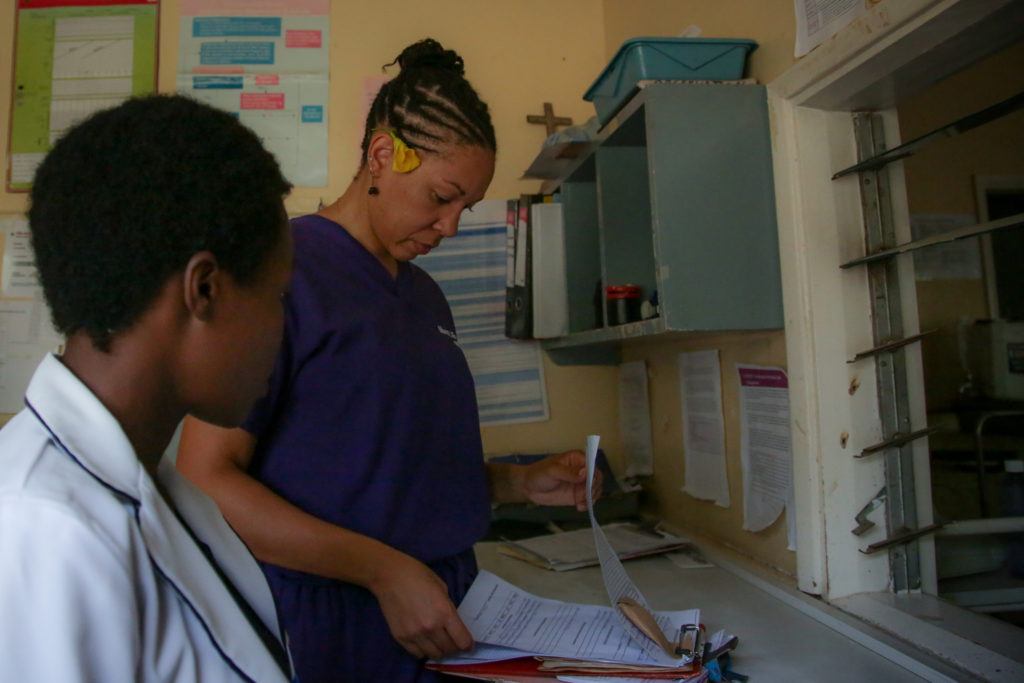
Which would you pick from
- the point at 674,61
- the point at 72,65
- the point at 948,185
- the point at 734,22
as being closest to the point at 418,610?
the point at 674,61

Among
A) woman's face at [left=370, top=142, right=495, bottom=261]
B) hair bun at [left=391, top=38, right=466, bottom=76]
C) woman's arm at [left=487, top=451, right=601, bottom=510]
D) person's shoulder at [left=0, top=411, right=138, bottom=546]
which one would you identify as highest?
hair bun at [left=391, top=38, right=466, bottom=76]

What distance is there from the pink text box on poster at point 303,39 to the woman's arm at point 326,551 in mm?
1452

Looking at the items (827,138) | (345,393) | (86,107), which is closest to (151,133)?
(345,393)

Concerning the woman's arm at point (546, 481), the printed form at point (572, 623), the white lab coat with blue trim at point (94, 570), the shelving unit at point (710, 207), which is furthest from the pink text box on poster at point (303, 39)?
the white lab coat with blue trim at point (94, 570)

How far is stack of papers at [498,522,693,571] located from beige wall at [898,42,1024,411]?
117cm

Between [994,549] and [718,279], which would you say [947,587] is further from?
[718,279]

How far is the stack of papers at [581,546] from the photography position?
146 centimetres

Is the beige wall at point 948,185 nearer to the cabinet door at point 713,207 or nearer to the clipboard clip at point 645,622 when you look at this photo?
the cabinet door at point 713,207

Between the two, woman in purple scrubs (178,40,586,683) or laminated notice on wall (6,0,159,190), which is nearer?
woman in purple scrubs (178,40,586,683)

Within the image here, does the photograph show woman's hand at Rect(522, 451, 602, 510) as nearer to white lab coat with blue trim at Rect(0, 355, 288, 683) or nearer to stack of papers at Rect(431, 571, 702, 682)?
stack of papers at Rect(431, 571, 702, 682)

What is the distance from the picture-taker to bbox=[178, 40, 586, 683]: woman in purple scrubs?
0.83m

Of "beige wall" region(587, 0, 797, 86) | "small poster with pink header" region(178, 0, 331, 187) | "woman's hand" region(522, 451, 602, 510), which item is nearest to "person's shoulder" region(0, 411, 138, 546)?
"woman's hand" region(522, 451, 602, 510)

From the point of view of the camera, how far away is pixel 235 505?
82 cm

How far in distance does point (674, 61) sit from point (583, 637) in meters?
0.93
